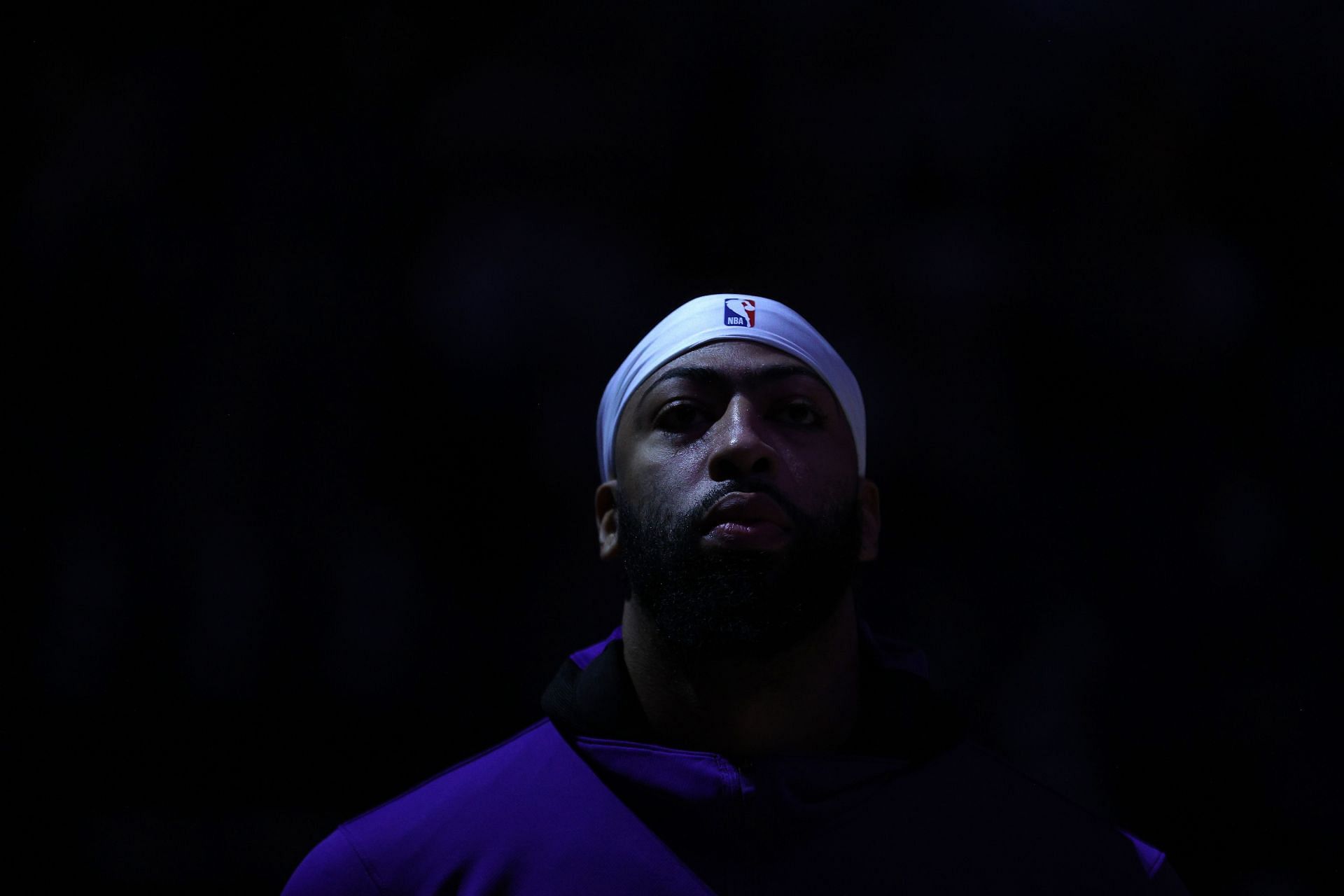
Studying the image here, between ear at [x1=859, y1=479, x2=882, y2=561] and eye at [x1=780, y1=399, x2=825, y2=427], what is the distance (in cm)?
20

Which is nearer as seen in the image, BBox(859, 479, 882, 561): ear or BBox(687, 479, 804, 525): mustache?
BBox(687, 479, 804, 525): mustache

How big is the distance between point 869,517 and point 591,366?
3.43 ft

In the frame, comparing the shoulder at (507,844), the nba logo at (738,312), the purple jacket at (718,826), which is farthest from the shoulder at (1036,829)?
the nba logo at (738,312)

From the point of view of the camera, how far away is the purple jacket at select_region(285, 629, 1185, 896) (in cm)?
180

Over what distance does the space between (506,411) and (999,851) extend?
1.75m

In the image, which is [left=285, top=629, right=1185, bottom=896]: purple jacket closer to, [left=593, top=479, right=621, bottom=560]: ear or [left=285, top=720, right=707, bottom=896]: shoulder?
[left=285, top=720, right=707, bottom=896]: shoulder

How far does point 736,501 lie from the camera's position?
1942 mm

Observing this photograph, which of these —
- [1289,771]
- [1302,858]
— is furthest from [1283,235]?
[1302,858]

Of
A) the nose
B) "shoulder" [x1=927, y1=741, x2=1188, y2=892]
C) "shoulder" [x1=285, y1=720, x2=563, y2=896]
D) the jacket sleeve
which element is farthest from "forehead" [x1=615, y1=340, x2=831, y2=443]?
the jacket sleeve

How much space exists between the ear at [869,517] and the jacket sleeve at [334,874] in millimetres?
1179

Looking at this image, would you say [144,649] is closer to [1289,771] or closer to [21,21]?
[21,21]

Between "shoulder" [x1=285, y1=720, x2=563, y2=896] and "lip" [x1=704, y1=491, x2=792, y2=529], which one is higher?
"lip" [x1=704, y1=491, x2=792, y2=529]

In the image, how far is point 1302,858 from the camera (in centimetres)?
270

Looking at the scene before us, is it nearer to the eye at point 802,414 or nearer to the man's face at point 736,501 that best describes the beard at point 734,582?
the man's face at point 736,501
